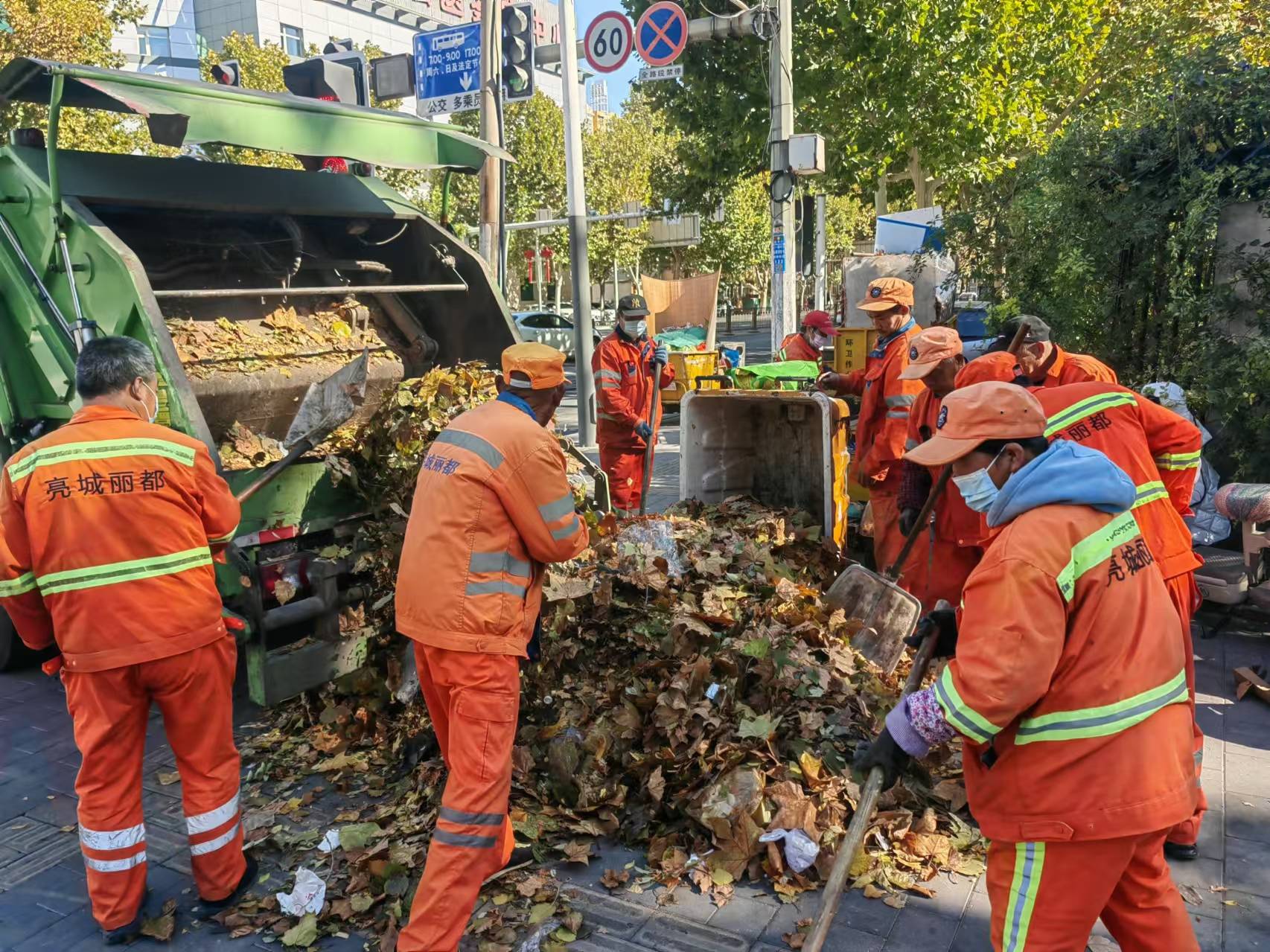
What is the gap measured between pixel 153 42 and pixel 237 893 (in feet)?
156

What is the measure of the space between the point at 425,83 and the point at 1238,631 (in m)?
8.85

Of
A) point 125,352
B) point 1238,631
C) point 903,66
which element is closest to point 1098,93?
point 903,66

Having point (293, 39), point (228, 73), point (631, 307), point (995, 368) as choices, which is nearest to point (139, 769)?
point (995, 368)

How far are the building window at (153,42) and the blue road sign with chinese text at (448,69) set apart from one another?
3692 cm

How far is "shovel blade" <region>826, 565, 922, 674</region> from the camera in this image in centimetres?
408

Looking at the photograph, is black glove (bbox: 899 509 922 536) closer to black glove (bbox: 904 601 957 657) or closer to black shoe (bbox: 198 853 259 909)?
black glove (bbox: 904 601 957 657)

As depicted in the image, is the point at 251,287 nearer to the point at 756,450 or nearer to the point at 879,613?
the point at 756,450

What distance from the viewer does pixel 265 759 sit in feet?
13.2

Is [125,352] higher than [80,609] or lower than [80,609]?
higher

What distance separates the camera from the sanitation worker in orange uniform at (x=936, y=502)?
4.16 m

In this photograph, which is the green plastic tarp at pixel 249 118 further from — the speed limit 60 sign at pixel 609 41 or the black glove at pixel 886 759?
the speed limit 60 sign at pixel 609 41

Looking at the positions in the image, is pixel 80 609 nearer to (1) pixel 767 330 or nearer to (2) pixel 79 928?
(2) pixel 79 928

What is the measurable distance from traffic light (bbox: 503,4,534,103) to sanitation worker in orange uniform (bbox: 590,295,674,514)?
453 centimetres

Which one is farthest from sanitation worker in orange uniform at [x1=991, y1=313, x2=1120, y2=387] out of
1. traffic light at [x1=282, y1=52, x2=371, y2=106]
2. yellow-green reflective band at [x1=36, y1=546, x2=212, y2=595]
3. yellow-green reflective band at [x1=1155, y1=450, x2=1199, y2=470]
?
traffic light at [x1=282, y1=52, x2=371, y2=106]
